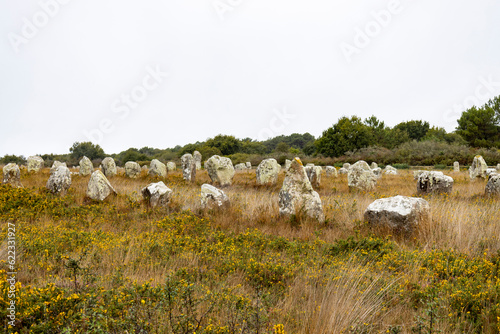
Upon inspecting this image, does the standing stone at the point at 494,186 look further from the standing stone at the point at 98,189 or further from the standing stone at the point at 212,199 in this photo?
the standing stone at the point at 98,189

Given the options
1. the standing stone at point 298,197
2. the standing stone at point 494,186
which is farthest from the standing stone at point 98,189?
the standing stone at point 494,186

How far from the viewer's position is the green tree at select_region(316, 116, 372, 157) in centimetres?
4907

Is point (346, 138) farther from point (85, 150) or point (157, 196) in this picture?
point (85, 150)

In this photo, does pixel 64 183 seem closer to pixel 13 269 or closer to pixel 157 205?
pixel 157 205

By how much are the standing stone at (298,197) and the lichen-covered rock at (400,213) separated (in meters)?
1.54

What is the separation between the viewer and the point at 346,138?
1967 inches

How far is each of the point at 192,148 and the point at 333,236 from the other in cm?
6531

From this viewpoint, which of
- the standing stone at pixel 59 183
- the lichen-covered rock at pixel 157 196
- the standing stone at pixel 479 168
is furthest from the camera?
the standing stone at pixel 479 168

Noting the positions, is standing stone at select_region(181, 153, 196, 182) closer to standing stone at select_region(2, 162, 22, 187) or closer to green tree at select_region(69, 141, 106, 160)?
standing stone at select_region(2, 162, 22, 187)

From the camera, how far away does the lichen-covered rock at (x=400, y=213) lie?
6.34 metres

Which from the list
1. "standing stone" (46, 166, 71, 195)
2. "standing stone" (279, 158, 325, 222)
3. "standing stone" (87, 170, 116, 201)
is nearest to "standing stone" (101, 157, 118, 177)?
"standing stone" (46, 166, 71, 195)

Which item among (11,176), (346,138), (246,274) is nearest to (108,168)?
(11,176)

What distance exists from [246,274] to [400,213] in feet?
13.5

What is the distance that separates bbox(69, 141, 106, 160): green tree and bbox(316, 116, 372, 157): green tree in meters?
51.7
